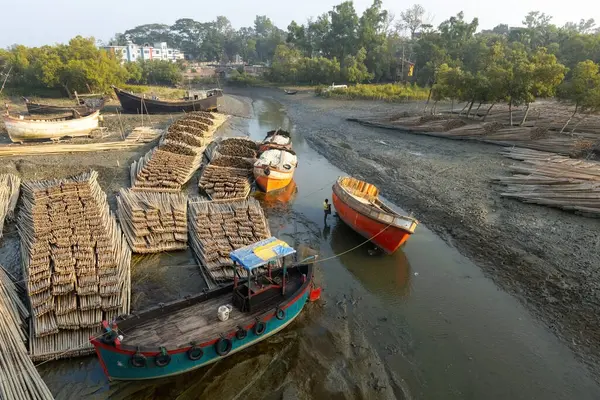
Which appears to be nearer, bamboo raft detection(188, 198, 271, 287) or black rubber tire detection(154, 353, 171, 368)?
black rubber tire detection(154, 353, 171, 368)

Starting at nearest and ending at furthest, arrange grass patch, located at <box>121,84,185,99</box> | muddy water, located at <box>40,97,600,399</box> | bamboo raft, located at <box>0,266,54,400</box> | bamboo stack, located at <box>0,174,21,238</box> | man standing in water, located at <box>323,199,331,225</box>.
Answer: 1. bamboo raft, located at <box>0,266,54,400</box>
2. muddy water, located at <box>40,97,600,399</box>
3. bamboo stack, located at <box>0,174,21,238</box>
4. man standing in water, located at <box>323,199,331,225</box>
5. grass patch, located at <box>121,84,185,99</box>

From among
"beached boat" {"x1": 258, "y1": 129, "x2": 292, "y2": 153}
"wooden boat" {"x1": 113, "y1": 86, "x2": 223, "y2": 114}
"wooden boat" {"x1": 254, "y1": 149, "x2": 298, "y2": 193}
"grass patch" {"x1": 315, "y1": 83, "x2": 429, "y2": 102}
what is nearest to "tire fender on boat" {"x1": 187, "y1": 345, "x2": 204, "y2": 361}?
"wooden boat" {"x1": 254, "y1": 149, "x2": 298, "y2": 193}

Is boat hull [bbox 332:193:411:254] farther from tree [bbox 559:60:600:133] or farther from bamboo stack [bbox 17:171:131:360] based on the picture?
tree [bbox 559:60:600:133]

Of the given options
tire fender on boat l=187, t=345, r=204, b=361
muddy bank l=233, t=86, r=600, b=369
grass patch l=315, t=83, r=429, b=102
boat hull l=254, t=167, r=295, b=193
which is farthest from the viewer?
grass patch l=315, t=83, r=429, b=102

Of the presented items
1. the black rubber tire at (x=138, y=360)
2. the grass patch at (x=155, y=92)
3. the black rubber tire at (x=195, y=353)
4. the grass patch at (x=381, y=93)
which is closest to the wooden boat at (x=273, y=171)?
the black rubber tire at (x=195, y=353)

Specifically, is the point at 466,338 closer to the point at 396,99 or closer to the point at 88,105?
the point at 88,105

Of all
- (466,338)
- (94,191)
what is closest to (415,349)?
(466,338)

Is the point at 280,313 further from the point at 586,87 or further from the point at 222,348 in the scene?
the point at 586,87
